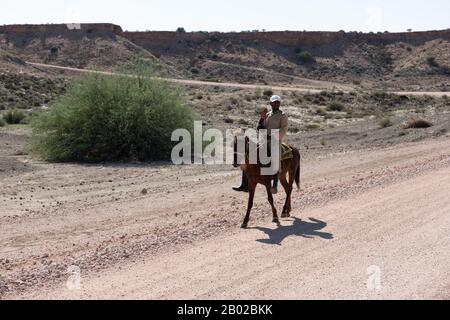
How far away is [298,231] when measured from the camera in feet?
37.4

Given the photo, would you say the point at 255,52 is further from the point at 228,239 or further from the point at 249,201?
the point at 228,239

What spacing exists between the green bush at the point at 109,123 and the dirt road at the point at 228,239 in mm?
5583

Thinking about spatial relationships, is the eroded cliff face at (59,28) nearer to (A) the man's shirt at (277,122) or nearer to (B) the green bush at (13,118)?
(B) the green bush at (13,118)

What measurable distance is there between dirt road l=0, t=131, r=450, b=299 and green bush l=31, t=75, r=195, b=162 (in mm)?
5583

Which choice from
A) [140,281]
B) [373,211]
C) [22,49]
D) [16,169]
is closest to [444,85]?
[22,49]

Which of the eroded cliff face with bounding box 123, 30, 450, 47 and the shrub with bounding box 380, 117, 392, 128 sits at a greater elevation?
the eroded cliff face with bounding box 123, 30, 450, 47

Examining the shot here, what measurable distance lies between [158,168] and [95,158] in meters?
3.03

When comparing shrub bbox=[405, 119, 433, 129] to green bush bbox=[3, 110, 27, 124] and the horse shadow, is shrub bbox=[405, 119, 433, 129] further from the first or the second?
the horse shadow

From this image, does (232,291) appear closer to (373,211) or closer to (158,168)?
(373,211)

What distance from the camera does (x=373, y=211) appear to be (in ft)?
42.1

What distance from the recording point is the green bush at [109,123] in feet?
85.4

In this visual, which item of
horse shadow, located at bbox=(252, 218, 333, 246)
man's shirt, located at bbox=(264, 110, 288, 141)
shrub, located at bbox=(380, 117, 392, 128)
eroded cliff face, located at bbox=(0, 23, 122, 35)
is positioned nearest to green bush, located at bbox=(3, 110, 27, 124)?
shrub, located at bbox=(380, 117, 392, 128)

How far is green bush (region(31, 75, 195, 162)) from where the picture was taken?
85.4 ft

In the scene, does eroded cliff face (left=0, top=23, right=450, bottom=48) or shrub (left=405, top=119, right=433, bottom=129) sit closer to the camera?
shrub (left=405, top=119, right=433, bottom=129)
